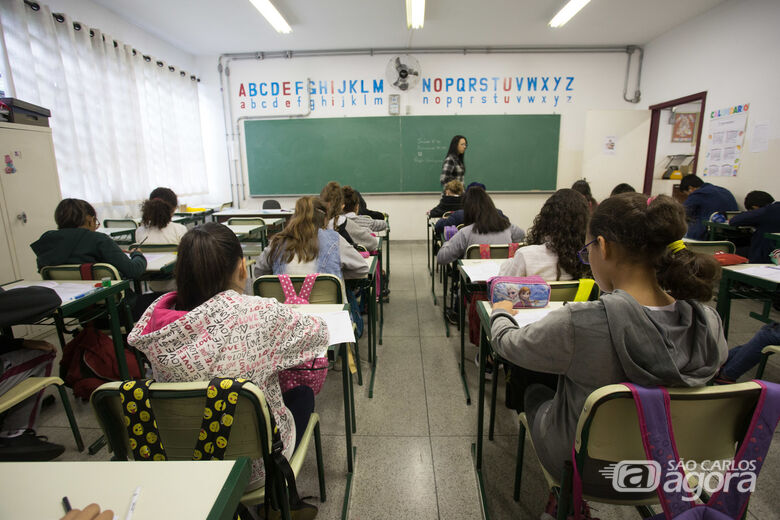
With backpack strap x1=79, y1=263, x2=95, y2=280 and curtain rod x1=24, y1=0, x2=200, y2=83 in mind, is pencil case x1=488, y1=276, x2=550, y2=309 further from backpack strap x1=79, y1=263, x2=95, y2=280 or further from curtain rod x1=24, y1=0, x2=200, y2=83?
curtain rod x1=24, y1=0, x2=200, y2=83

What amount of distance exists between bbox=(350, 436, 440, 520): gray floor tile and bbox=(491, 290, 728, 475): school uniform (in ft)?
2.40

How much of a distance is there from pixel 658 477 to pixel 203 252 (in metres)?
1.21

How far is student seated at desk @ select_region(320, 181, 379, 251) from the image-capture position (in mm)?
2742

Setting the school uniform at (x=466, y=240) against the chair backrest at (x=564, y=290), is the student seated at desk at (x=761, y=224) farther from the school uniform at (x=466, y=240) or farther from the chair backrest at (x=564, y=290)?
the chair backrest at (x=564, y=290)

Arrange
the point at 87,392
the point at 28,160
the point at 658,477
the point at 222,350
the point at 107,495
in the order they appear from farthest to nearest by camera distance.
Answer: the point at 28,160 < the point at 87,392 < the point at 222,350 < the point at 658,477 < the point at 107,495

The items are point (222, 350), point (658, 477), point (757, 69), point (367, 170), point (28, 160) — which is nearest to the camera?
point (658, 477)

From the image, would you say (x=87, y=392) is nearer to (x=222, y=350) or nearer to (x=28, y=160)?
(x=222, y=350)

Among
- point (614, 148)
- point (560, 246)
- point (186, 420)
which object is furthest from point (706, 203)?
point (186, 420)

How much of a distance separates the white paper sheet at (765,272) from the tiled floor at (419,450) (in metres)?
0.69

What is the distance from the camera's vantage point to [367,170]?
20.6 feet

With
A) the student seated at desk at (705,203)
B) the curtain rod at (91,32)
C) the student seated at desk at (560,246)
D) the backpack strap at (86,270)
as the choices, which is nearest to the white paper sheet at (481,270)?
the student seated at desk at (560,246)

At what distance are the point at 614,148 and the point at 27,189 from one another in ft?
23.9

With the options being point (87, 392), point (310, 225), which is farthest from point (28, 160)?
point (310, 225)

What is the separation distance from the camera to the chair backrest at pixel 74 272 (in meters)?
2.07
